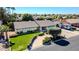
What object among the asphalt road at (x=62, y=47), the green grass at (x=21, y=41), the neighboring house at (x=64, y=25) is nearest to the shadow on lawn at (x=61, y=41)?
the asphalt road at (x=62, y=47)

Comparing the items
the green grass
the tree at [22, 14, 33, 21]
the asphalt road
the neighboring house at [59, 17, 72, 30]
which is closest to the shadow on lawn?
the asphalt road

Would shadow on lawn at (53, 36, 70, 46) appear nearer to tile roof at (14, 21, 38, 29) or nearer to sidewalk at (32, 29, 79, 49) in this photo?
sidewalk at (32, 29, 79, 49)

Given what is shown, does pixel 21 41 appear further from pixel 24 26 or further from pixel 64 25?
pixel 64 25

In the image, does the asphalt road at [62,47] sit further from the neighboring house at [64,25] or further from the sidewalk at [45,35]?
the neighboring house at [64,25]

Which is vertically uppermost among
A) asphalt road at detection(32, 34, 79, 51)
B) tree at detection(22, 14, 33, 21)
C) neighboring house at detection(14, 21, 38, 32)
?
tree at detection(22, 14, 33, 21)

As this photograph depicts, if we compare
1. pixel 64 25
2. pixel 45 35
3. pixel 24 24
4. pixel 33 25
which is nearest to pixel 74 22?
pixel 64 25
